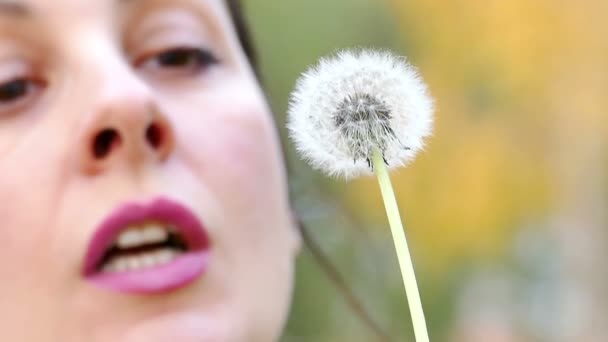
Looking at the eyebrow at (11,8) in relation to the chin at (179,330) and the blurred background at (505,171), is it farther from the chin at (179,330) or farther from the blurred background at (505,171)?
the blurred background at (505,171)

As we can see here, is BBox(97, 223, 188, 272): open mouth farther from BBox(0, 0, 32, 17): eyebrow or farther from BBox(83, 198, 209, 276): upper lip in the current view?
BBox(0, 0, 32, 17): eyebrow

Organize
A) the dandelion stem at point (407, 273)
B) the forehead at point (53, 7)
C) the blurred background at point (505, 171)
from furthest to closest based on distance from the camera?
the blurred background at point (505, 171) → the forehead at point (53, 7) → the dandelion stem at point (407, 273)

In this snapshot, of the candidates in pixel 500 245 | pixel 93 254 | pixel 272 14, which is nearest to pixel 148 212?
pixel 93 254

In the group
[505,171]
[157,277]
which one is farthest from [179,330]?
[505,171]

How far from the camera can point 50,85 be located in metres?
0.36

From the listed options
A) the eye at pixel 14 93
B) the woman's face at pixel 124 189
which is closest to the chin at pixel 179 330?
the woman's face at pixel 124 189

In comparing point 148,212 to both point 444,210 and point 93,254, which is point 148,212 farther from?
point 444,210

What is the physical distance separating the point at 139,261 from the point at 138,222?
2cm

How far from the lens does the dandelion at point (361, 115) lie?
294mm

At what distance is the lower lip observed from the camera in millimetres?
331

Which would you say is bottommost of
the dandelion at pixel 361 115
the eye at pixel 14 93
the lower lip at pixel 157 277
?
the lower lip at pixel 157 277

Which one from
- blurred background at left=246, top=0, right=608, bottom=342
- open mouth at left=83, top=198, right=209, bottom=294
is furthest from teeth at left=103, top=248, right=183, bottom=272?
blurred background at left=246, top=0, right=608, bottom=342

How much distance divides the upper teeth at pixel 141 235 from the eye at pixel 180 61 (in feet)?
0.29

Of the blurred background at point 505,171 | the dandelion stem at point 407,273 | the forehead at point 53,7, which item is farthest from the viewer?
the blurred background at point 505,171
